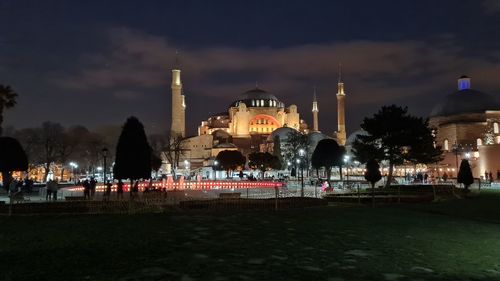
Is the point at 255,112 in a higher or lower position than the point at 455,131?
higher

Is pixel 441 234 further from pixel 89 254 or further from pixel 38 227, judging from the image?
pixel 38 227

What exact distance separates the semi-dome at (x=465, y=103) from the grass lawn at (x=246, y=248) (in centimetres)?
6172

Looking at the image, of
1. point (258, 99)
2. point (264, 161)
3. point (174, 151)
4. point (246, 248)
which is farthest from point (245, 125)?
point (246, 248)

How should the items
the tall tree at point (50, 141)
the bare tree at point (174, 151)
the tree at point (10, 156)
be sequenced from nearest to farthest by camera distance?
the tree at point (10, 156) < the tall tree at point (50, 141) < the bare tree at point (174, 151)

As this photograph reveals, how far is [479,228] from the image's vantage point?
12.7 m

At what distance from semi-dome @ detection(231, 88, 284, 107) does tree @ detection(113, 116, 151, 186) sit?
3847 inches

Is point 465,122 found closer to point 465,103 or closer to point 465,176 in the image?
point 465,103

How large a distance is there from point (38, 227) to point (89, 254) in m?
4.55

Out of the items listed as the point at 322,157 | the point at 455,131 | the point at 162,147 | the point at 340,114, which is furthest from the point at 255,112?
the point at 322,157

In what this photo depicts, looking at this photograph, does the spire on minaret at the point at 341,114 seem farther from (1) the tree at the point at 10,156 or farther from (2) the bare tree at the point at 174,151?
(1) the tree at the point at 10,156

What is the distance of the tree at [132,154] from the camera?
2215 centimetres

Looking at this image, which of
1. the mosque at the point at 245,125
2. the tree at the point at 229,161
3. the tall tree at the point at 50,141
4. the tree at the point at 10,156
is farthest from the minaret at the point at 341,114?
the tree at the point at 10,156

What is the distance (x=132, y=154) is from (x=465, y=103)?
2458 inches

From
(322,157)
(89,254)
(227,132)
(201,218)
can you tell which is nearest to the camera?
(89,254)
